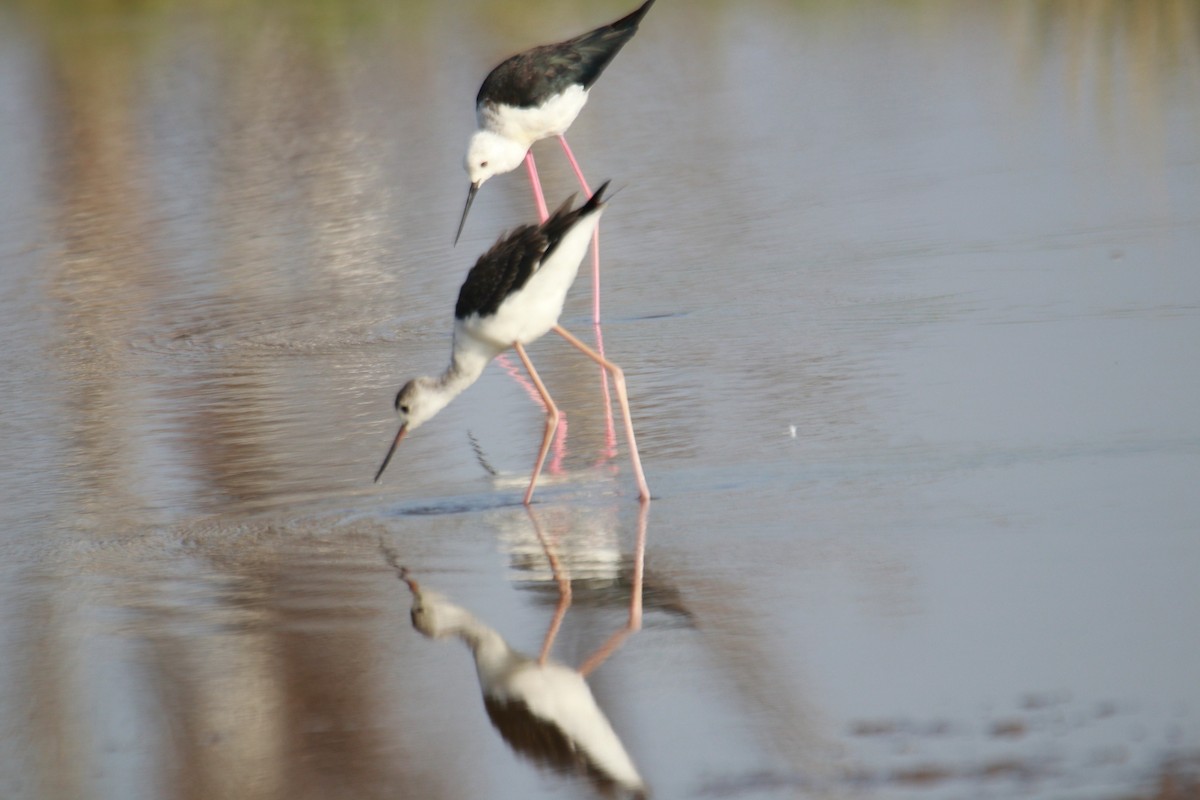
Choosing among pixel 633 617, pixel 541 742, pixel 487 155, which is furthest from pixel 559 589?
pixel 487 155

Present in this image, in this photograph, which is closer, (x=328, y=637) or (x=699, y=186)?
(x=328, y=637)

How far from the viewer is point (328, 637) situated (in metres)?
4.15

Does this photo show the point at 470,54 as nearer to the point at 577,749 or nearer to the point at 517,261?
the point at 517,261

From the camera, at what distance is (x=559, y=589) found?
432cm

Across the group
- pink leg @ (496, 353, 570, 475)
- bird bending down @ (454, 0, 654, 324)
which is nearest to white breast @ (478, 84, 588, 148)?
bird bending down @ (454, 0, 654, 324)

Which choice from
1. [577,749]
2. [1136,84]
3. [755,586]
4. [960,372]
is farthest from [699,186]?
[577,749]

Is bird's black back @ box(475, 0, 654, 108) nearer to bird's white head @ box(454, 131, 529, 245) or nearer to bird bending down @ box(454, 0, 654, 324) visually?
bird bending down @ box(454, 0, 654, 324)

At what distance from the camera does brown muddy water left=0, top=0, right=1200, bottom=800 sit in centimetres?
349

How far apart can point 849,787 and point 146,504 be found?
2877mm

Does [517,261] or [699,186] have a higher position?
[517,261]

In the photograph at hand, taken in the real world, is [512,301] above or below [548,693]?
above

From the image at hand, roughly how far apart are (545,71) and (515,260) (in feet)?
Answer: 10.3

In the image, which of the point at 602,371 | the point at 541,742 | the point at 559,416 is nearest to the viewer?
the point at 541,742

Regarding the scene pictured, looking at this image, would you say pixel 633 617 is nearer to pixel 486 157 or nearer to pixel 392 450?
pixel 392 450
